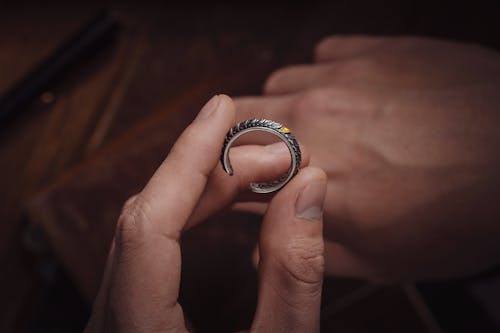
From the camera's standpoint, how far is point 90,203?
2.07 ft

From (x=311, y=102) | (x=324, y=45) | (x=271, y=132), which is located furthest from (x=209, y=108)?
(x=324, y=45)

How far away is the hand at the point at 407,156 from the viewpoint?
0.56 meters

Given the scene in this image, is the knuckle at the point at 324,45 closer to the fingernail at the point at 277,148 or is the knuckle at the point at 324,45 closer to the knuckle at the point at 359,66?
the knuckle at the point at 359,66

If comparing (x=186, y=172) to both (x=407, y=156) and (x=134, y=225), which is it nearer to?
(x=134, y=225)

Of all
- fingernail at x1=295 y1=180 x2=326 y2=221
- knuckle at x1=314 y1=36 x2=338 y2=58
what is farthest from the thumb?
knuckle at x1=314 y1=36 x2=338 y2=58

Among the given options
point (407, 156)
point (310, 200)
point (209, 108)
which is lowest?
point (407, 156)

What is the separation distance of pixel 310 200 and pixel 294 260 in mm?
56

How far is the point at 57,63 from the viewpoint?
0.79 meters

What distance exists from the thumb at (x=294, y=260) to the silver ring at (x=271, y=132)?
0.01 m

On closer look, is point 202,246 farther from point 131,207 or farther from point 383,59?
point 383,59

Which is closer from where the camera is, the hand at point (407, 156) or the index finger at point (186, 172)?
the index finger at point (186, 172)

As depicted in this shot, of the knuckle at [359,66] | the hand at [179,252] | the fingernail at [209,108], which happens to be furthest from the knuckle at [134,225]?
the knuckle at [359,66]

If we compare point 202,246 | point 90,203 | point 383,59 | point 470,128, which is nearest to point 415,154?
point 470,128

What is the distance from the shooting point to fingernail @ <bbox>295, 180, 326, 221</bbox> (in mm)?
391
